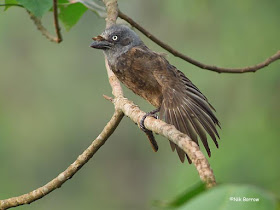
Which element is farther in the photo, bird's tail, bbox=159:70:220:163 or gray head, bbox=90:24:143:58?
gray head, bbox=90:24:143:58

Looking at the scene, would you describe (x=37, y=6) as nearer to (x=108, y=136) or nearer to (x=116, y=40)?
(x=108, y=136)

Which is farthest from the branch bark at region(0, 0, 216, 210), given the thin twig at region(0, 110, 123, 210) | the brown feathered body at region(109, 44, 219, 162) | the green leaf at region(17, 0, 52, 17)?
the green leaf at region(17, 0, 52, 17)

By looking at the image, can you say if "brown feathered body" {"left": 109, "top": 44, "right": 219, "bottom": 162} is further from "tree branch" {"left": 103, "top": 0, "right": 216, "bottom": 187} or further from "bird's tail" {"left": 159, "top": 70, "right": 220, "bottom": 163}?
"tree branch" {"left": 103, "top": 0, "right": 216, "bottom": 187}

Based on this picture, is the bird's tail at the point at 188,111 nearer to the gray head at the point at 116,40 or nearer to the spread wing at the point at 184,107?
the spread wing at the point at 184,107

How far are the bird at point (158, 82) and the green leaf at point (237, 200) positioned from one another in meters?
1.59

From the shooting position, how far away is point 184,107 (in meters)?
2.94

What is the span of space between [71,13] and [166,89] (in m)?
0.68

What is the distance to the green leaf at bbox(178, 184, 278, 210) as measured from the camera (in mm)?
1016

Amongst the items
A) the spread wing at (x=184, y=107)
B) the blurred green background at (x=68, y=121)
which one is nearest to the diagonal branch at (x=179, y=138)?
the spread wing at (x=184, y=107)

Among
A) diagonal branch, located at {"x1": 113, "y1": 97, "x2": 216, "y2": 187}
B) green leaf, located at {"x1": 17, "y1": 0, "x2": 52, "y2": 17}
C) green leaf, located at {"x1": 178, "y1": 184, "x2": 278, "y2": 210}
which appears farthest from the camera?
green leaf, located at {"x1": 17, "y1": 0, "x2": 52, "y2": 17}

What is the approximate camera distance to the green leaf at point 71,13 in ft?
10.6

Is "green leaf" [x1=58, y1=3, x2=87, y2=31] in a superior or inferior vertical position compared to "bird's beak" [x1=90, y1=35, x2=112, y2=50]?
superior

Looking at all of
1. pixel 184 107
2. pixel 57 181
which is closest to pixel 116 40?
pixel 184 107

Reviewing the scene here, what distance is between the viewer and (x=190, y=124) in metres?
2.80
